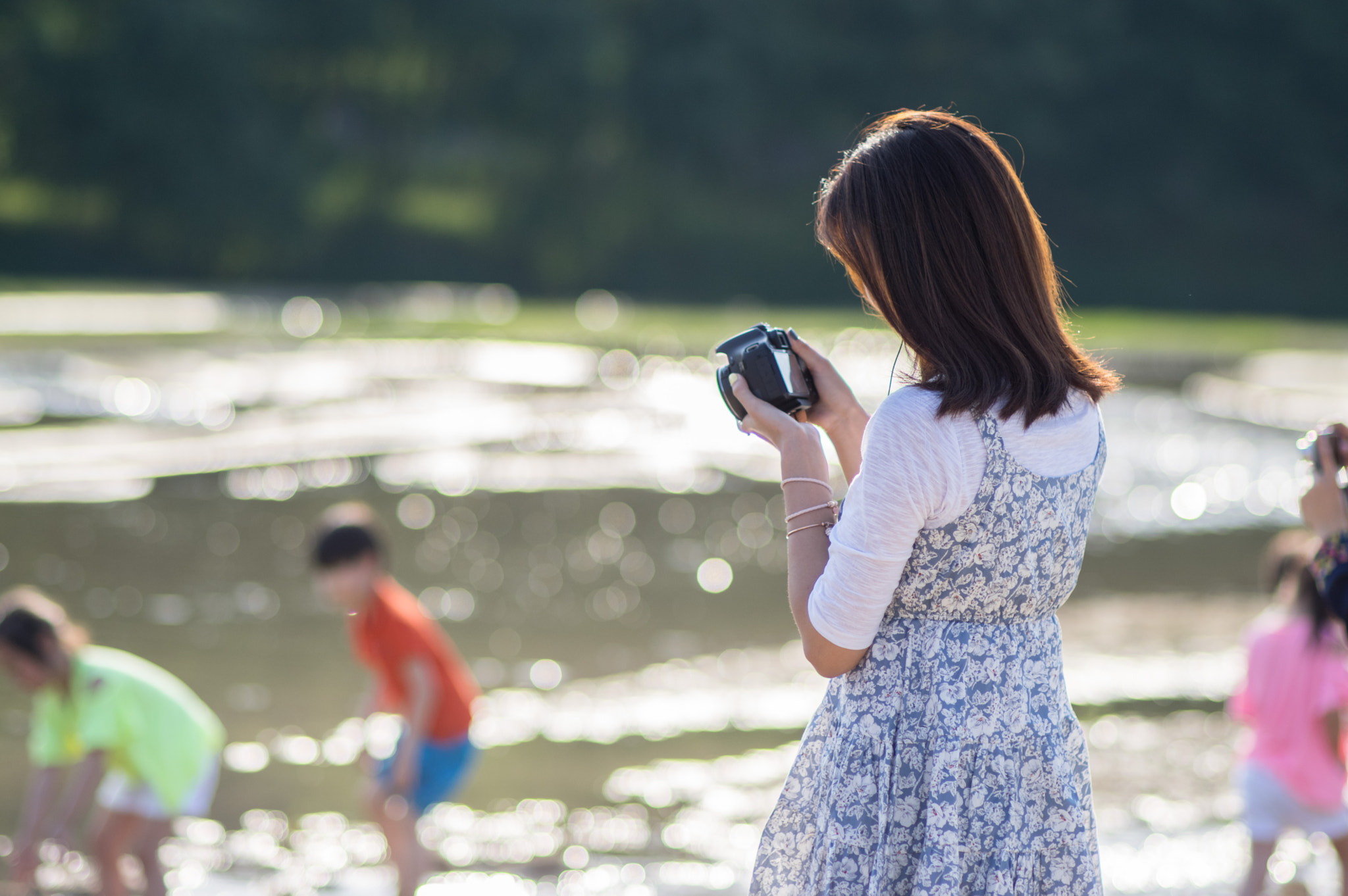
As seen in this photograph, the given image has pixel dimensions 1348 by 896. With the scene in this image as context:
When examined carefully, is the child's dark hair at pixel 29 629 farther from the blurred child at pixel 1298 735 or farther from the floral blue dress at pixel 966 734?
the blurred child at pixel 1298 735

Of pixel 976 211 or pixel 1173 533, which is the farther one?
pixel 1173 533

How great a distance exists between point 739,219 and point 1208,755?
41.1 m

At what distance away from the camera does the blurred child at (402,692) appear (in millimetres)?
4539

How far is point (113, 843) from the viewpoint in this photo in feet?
14.7

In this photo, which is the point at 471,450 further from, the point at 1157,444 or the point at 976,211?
the point at 976,211

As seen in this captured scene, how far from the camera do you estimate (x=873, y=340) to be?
2467 cm

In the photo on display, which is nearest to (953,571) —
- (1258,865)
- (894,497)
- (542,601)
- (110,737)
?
(894,497)

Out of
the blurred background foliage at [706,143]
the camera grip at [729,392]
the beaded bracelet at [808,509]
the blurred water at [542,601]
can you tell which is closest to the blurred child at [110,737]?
the blurred water at [542,601]

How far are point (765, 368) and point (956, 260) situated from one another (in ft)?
1.03

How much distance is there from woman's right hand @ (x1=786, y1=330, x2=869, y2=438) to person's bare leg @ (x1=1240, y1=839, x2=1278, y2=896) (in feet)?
9.42

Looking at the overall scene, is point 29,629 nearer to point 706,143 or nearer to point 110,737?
point 110,737

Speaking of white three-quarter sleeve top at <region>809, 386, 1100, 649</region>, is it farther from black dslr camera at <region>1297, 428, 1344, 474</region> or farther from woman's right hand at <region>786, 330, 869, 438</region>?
black dslr camera at <region>1297, 428, 1344, 474</region>

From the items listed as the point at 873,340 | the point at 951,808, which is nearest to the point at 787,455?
the point at 951,808

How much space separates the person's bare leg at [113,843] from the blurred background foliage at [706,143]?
109 ft
